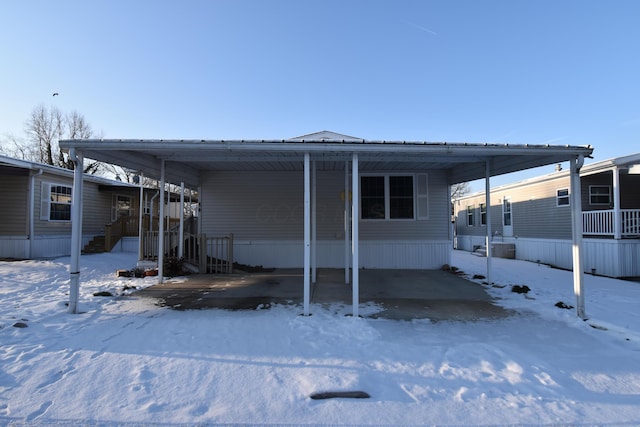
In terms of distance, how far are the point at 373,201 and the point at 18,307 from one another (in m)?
8.36

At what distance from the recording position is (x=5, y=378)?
123 inches

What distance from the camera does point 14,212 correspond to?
11.4m

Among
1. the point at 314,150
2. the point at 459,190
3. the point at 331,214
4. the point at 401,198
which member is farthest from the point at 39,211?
the point at 459,190

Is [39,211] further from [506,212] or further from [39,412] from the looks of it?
[506,212]

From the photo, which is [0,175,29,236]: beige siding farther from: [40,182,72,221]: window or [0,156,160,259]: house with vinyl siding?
[40,182,72,221]: window

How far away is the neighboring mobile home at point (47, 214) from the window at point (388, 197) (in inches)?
407

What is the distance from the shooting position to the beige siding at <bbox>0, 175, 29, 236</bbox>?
11.4 m

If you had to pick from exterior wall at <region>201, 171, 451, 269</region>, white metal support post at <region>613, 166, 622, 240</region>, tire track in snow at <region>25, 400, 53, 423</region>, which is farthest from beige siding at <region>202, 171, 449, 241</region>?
tire track in snow at <region>25, 400, 53, 423</region>

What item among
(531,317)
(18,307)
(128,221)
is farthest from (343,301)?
(128,221)

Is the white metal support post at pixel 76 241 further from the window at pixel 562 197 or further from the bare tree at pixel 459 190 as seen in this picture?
the bare tree at pixel 459 190

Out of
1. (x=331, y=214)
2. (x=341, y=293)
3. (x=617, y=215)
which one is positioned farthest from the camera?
(x=331, y=214)

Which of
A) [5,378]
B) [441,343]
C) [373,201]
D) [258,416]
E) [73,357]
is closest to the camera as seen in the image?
[258,416]

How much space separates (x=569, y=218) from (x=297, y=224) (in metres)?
9.66

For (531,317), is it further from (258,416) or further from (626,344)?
(258,416)
